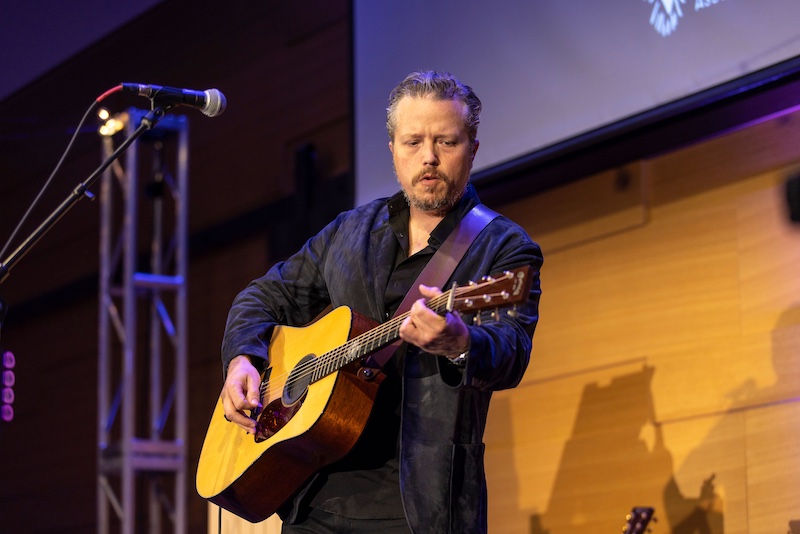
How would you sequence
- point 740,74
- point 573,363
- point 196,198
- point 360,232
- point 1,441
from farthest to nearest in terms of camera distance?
1. point 1,441
2. point 196,198
3. point 573,363
4. point 740,74
5. point 360,232

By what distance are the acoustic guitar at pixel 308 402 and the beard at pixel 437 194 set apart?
32cm

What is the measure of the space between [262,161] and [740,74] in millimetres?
3293

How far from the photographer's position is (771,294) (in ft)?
10.9

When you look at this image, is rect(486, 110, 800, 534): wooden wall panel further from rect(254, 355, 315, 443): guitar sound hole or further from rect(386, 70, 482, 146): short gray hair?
rect(254, 355, 315, 443): guitar sound hole

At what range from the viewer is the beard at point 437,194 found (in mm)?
2400

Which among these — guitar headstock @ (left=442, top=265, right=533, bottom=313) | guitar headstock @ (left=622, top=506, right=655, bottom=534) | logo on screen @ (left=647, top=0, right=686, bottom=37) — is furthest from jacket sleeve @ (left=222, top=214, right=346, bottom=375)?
logo on screen @ (left=647, top=0, right=686, bottom=37)

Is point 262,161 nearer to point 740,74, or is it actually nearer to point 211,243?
point 211,243

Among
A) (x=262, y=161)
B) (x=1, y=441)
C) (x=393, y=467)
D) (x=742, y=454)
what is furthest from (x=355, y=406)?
(x=1, y=441)

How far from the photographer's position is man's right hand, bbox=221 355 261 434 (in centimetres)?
237

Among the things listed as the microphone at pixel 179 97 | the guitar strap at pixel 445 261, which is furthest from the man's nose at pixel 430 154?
the microphone at pixel 179 97

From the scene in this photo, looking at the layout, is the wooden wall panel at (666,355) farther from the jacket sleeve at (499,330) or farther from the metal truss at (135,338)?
the metal truss at (135,338)

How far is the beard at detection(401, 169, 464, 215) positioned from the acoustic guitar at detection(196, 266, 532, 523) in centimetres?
32

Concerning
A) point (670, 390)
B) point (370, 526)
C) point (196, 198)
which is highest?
point (196, 198)

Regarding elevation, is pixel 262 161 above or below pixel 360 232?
above
